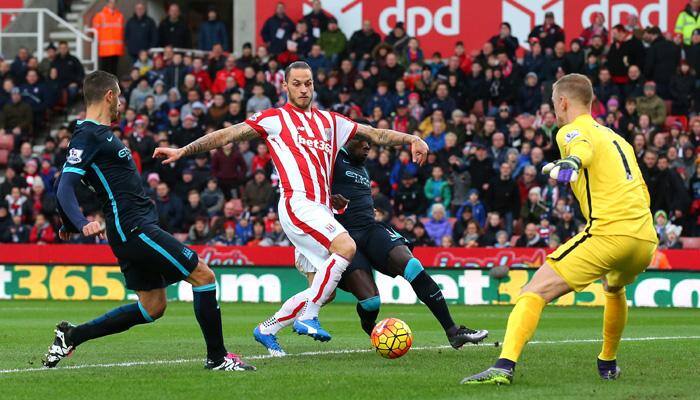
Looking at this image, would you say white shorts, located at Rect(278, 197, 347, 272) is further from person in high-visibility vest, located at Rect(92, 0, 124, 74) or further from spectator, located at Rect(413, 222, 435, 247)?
person in high-visibility vest, located at Rect(92, 0, 124, 74)

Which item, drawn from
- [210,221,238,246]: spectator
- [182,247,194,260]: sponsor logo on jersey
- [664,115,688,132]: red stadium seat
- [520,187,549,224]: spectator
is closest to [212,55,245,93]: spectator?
[210,221,238,246]: spectator

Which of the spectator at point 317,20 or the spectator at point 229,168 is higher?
the spectator at point 317,20

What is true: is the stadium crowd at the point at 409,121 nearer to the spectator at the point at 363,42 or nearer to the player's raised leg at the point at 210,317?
the spectator at the point at 363,42

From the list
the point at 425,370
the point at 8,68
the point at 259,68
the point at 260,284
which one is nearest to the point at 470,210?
the point at 260,284

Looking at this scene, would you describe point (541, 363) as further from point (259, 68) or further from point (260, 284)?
point (259, 68)

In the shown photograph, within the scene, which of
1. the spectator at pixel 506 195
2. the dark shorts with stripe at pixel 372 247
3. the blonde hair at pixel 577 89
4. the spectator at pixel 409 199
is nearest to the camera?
the blonde hair at pixel 577 89

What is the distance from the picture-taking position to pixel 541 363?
10.7m

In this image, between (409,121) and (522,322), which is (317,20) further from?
(522,322)

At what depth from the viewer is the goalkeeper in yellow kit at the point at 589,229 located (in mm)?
8867

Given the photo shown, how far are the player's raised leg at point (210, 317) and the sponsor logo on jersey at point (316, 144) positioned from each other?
4.96ft

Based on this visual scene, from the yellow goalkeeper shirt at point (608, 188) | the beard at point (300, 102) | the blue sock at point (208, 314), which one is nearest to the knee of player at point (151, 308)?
the blue sock at point (208, 314)

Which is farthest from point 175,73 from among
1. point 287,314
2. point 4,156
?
point 287,314

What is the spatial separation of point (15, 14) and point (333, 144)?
24.6 meters

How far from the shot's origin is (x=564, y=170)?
835 cm
